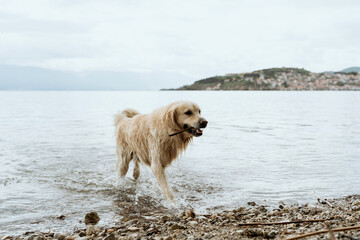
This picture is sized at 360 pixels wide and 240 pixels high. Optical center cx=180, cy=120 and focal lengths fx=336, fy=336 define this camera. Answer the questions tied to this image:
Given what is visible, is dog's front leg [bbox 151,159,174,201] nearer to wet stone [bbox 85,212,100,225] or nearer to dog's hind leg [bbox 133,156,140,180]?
wet stone [bbox 85,212,100,225]

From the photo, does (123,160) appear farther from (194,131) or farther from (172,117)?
(194,131)

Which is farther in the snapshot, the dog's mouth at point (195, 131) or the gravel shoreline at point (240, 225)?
the dog's mouth at point (195, 131)

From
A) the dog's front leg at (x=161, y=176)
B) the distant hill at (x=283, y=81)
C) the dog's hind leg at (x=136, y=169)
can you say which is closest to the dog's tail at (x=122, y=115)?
the dog's hind leg at (x=136, y=169)

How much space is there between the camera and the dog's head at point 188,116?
5902 millimetres

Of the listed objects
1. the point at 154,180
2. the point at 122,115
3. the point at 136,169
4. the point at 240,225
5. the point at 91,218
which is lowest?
the point at 154,180

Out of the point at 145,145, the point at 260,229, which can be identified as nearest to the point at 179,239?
the point at 260,229

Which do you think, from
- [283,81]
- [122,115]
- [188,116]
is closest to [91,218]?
[188,116]

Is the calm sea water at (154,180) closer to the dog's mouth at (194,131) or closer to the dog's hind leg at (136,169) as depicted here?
the dog's hind leg at (136,169)

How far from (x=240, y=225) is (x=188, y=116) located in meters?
2.21

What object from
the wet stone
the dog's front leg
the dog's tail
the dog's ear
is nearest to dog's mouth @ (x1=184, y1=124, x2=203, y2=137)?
the dog's ear

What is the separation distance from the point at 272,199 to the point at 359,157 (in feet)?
17.8

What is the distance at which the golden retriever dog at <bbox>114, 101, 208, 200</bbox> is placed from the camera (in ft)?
19.6

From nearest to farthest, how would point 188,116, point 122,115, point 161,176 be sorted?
point 188,116, point 161,176, point 122,115

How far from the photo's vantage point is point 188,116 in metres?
5.96
